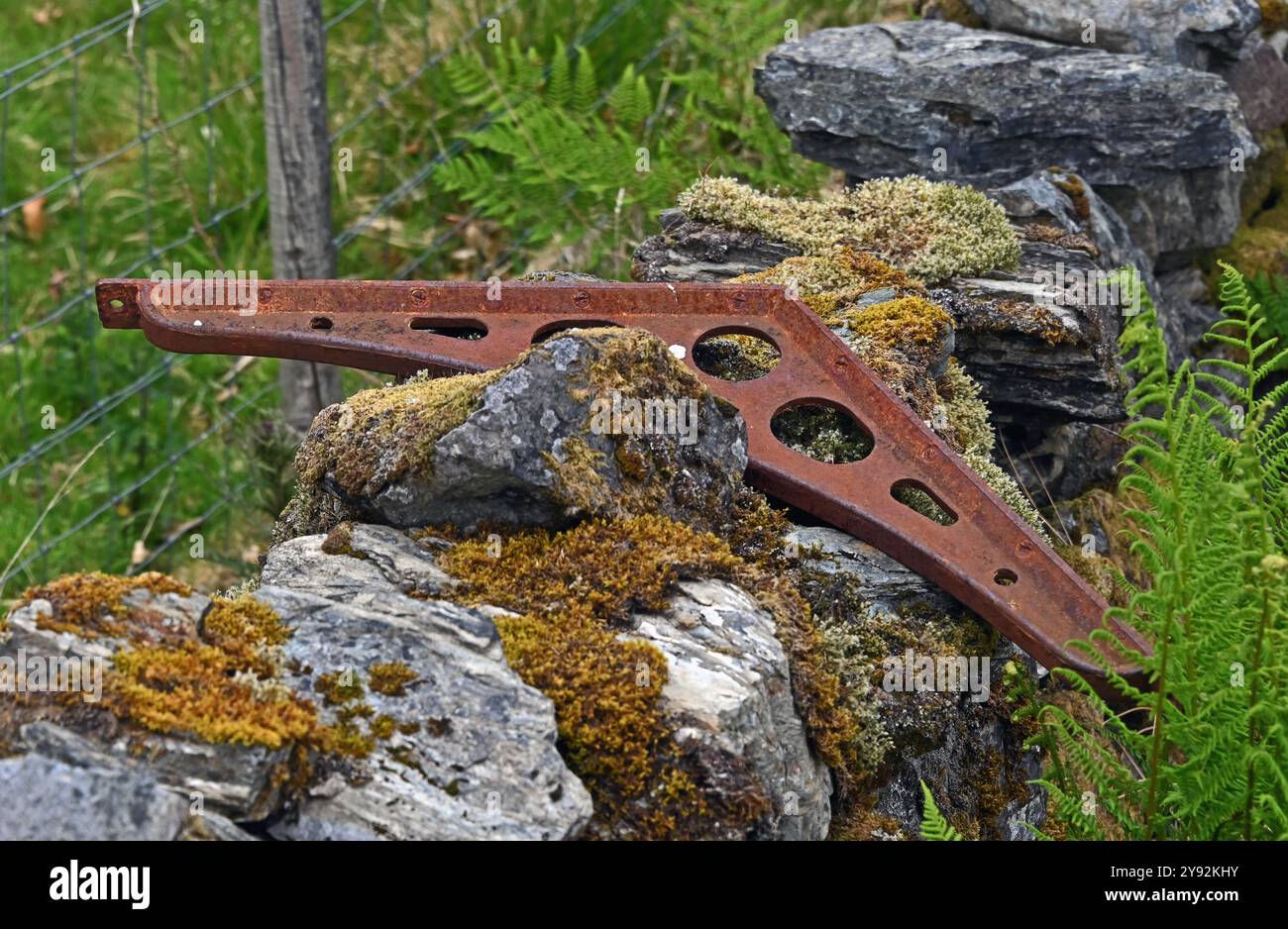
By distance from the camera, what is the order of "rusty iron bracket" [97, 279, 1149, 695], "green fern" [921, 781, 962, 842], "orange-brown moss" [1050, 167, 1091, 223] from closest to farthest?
"green fern" [921, 781, 962, 842], "rusty iron bracket" [97, 279, 1149, 695], "orange-brown moss" [1050, 167, 1091, 223]

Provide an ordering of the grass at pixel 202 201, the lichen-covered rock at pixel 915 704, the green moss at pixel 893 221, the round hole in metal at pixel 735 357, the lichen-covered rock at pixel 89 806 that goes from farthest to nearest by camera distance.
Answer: the grass at pixel 202 201 < the green moss at pixel 893 221 < the round hole in metal at pixel 735 357 < the lichen-covered rock at pixel 915 704 < the lichen-covered rock at pixel 89 806

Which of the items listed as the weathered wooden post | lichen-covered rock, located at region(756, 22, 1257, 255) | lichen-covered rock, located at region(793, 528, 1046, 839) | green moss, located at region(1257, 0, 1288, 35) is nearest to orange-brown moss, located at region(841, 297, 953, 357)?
lichen-covered rock, located at region(793, 528, 1046, 839)

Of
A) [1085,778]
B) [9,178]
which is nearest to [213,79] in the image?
[9,178]

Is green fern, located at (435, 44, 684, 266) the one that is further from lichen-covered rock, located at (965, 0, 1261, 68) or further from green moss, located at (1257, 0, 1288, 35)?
green moss, located at (1257, 0, 1288, 35)

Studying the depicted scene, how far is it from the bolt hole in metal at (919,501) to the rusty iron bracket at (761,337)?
3 centimetres

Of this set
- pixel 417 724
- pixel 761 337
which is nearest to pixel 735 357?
pixel 761 337

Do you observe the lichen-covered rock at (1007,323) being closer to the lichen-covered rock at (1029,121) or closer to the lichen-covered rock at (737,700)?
the lichen-covered rock at (1029,121)

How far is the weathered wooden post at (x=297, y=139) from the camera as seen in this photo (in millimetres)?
6164

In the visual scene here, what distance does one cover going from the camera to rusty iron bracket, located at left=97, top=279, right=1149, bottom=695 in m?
3.45

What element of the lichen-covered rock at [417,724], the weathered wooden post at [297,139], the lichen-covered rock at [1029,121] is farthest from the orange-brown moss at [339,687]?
the weathered wooden post at [297,139]

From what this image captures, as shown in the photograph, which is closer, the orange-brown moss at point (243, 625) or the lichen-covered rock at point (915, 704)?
the orange-brown moss at point (243, 625)

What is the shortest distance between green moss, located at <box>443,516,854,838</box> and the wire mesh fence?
381 centimetres

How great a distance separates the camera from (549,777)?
2637 mm

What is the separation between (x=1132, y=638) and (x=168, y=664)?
2.03 meters
